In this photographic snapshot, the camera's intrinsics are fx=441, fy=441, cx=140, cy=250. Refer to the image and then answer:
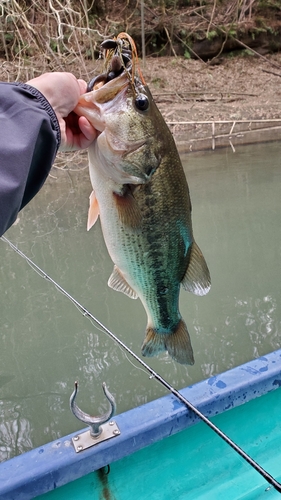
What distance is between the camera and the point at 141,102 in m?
1.19

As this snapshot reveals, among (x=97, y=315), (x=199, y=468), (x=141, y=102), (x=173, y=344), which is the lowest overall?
(x=97, y=315)

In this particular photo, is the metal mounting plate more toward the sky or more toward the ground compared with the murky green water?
more toward the sky

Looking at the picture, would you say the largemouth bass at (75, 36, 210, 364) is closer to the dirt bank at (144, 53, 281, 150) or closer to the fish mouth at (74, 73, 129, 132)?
the fish mouth at (74, 73, 129, 132)

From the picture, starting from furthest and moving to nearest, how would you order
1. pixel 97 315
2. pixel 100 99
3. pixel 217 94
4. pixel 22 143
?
pixel 217 94 → pixel 97 315 → pixel 100 99 → pixel 22 143

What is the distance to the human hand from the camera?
1.15 m

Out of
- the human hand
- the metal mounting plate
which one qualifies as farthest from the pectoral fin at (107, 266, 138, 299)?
the metal mounting plate

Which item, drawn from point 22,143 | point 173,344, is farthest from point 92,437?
point 22,143

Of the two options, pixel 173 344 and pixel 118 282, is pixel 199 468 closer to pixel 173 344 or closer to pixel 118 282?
pixel 173 344

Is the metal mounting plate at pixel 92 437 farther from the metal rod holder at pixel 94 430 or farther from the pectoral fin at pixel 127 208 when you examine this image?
the pectoral fin at pixel 127 208

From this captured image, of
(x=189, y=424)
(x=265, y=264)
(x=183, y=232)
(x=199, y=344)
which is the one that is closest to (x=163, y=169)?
(x=183, y=232)

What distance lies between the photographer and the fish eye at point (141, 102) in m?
1.19

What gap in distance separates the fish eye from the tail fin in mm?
722

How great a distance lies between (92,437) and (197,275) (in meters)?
0.83

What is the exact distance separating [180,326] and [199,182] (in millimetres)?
5436
